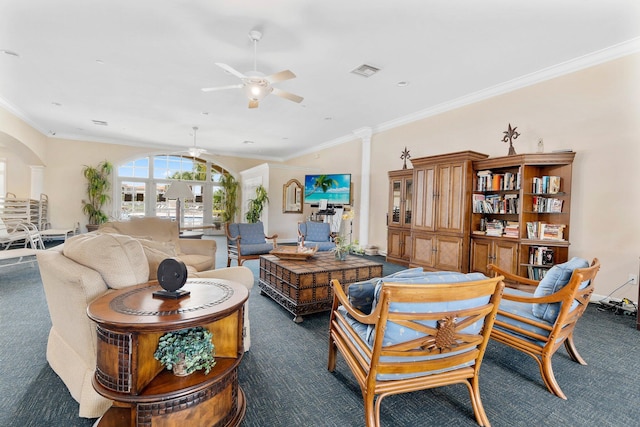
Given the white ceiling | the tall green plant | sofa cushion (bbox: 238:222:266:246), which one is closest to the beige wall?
the white ceiling

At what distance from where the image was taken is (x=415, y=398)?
1.87 m

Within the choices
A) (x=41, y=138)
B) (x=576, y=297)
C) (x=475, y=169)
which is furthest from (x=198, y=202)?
(x=576, y=297)

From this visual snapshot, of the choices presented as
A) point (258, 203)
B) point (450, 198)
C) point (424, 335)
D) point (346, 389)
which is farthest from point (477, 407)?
point (258, 203)

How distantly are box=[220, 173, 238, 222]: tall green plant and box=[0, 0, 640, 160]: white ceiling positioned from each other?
4984 mm

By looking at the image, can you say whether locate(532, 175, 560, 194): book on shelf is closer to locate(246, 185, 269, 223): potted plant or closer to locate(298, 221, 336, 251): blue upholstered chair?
locate(298, 221, 336, 251): blue upholstered chair

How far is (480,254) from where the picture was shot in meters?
4.45

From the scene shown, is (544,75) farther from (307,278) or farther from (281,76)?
(307,278)

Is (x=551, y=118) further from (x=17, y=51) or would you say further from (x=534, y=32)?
(x=17, y=51)

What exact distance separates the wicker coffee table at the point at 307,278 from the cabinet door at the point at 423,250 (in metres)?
1.91

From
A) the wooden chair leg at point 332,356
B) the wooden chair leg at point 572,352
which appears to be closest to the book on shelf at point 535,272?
the wooden chair leg at point 572,352

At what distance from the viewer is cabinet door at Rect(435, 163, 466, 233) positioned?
15.0ft

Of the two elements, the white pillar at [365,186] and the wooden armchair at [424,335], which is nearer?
the wooden armchair at [424,335]

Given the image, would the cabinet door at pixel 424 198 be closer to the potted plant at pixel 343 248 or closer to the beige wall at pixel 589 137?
the beige wall at pixel 589 137

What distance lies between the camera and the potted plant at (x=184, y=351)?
136cm
